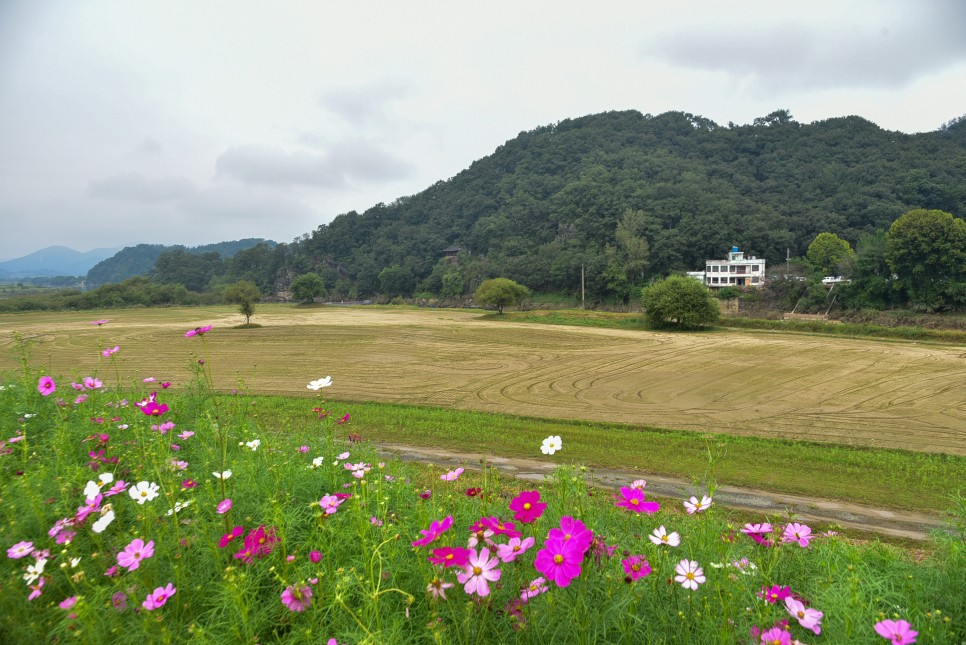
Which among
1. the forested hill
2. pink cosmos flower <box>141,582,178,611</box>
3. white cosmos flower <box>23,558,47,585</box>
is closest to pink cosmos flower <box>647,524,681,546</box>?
pink cosmos flower <box>141,582,178,611</box>

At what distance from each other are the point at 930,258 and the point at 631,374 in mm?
35340

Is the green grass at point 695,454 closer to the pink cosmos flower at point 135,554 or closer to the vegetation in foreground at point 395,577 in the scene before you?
the vegetation in foreground at point 395,577

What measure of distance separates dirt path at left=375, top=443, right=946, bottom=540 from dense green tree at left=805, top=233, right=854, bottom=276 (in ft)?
179

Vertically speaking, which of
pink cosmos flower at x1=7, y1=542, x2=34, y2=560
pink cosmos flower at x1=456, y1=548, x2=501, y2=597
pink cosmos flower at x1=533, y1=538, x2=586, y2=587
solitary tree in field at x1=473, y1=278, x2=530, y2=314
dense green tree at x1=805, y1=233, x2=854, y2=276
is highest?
dense green tree at x1=805, y1=233, x2=854, y2=276

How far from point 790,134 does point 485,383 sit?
106405mm

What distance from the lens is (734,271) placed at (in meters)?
58.4

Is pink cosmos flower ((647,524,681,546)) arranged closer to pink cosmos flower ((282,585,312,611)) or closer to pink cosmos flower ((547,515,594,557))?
pink cosmos flower ((547,515,594,557))

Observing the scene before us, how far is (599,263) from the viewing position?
66562 mm

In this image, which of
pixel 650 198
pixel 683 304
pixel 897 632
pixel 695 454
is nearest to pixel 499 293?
pixel 683 304

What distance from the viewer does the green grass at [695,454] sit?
8.65m

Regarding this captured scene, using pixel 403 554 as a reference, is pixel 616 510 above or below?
below

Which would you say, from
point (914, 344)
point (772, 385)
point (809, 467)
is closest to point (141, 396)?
point (809, 467)

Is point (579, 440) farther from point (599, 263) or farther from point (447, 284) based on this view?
point (447, 284)

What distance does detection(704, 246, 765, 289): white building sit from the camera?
56.9 m
